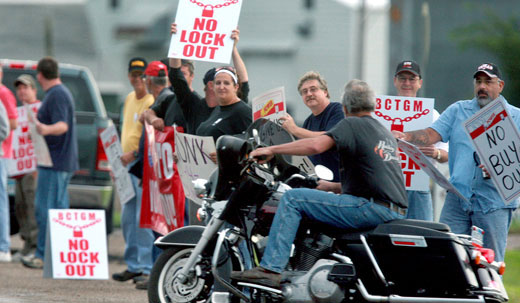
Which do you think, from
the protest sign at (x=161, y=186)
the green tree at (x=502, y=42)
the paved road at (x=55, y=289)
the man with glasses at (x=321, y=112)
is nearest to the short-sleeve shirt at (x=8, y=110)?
the paved road at (x=55, y=289)

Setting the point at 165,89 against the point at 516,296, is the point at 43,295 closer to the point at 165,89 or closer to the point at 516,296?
the point at 165,89

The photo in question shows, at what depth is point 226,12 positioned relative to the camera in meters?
9.49

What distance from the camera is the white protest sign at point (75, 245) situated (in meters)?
10.9

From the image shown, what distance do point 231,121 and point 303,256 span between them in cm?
191

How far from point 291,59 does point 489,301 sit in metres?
49.3

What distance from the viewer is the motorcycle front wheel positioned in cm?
769

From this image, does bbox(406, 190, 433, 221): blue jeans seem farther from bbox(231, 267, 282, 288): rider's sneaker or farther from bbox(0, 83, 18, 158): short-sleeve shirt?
bbox(0, 83, 18, 158): short-sleeve shirt

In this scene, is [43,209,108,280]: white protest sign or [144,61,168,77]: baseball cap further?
[43,209,108,280]: white protest sign

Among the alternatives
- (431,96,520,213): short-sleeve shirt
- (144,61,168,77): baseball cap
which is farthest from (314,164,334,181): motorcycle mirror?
(144,61,168,77): baseball cap

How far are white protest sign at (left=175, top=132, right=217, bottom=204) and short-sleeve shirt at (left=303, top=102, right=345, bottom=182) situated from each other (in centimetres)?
81

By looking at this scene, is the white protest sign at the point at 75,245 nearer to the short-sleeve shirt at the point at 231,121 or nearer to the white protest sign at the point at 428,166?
the short-sleeve shirt at the point at 231,121

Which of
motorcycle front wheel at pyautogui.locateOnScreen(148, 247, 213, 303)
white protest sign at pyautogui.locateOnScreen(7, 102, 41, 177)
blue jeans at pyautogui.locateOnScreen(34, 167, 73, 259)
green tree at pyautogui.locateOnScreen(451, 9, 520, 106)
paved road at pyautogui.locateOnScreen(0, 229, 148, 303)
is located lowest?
paved road at pyautogui.locateOnScreen(0, 229, 148, 303)

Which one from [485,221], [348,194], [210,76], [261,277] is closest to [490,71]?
[485,221]

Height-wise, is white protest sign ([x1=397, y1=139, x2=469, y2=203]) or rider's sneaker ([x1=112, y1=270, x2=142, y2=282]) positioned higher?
white protest sign ([x1=397, y1=139, x2=469, y2=203])
